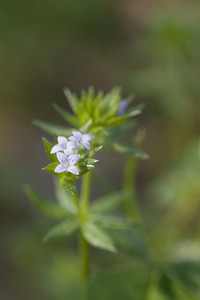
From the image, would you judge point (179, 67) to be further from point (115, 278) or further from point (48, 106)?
point (115, 278)

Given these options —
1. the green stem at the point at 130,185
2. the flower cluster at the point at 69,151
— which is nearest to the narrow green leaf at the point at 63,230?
the flower cluster at the point at 69,151

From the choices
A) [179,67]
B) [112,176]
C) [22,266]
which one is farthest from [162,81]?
[22,266]

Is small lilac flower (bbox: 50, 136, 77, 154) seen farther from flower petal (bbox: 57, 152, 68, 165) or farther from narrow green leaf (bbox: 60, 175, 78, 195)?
narrow green leaf (bbox: 60, 175, 78, 195)

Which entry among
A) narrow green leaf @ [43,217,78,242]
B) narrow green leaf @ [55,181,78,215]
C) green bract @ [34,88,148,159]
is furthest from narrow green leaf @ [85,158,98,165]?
narrow green leaf @ [55,181,78,215]

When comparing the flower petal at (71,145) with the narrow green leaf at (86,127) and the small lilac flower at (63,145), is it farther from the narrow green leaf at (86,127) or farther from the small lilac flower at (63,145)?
the narrow green leaf at (86,127)

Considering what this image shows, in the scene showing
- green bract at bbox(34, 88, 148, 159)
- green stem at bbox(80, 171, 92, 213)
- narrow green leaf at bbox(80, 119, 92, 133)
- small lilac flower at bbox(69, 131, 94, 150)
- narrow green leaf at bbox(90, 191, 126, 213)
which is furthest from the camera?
narrow green leaf at bbox(90, 191, 126, 213)

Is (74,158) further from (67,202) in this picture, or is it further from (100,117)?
(67,202)
